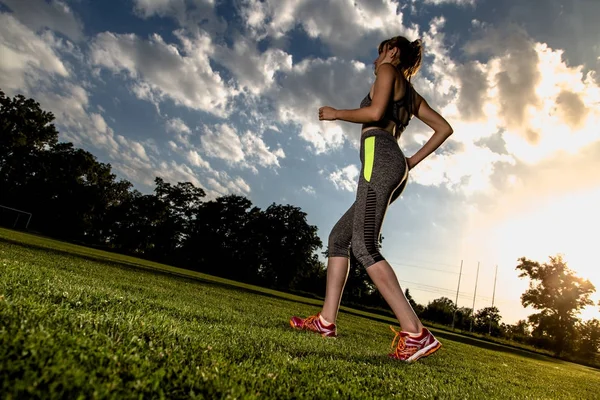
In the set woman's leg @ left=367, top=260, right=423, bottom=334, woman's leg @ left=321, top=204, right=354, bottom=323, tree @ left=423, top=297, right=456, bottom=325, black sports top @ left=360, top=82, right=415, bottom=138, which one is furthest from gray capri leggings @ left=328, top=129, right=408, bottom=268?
tree @ left=423, top=297, right=456, bottom=325

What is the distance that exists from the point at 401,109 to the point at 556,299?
212 ft

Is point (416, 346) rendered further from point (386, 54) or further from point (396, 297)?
point (386, 54)

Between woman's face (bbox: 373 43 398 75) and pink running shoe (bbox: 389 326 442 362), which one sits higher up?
woman's face (bbox: 373 43 398 75)

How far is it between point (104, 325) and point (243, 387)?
1051 millimetres

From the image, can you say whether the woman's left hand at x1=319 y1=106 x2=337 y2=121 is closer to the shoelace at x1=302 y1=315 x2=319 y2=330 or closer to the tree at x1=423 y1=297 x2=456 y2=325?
the shoelace at x1=302 y1=315 x2=319 y2=330

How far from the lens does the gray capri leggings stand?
10.8ft

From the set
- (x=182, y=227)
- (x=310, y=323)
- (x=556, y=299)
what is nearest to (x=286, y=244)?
(x=182, y=227)

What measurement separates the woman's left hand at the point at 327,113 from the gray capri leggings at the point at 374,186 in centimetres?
39

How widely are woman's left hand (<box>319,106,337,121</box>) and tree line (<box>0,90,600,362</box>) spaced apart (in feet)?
183

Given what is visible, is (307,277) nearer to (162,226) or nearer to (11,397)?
(162,226)

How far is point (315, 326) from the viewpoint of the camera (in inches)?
159

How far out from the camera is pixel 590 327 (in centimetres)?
5562

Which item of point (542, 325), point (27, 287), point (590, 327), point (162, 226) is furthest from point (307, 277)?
point (27, 287)

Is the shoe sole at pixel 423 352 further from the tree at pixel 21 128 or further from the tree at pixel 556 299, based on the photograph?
the tree at pixel 21 128
